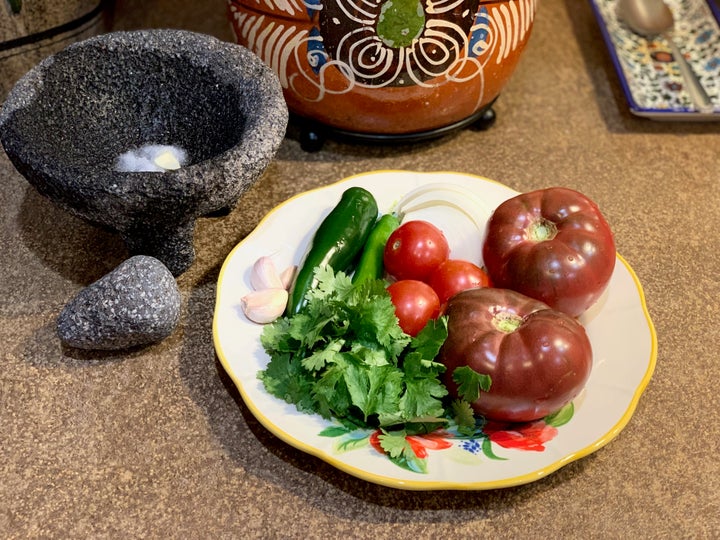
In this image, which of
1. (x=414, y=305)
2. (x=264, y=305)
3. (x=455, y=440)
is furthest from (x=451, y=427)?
(x=264, y=305)

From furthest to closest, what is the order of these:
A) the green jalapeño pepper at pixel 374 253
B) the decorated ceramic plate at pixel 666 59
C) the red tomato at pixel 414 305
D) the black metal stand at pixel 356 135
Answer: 1. the decorated ceramic plate at pixel 666 59
2. the black metal stand at pixel 356 135
3. the green jalapeño pepper at pixel 374 253
4. the red tomato at pixel 414 305

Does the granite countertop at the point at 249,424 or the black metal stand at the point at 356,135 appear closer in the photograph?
the granite countertop at the point at 249,424

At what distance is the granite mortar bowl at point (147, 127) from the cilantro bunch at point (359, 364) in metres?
0.18

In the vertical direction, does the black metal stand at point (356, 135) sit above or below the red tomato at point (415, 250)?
below

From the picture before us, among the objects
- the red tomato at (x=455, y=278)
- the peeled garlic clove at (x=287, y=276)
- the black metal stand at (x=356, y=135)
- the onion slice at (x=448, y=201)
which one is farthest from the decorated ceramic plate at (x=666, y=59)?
the peeled garlic clove at (x=287, y=276)

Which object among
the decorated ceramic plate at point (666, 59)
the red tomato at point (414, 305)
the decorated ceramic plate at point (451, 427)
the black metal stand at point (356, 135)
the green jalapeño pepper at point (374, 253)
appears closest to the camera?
the decorated ceramic plate at point (451, 427)

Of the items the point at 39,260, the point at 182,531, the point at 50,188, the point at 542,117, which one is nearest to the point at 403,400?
the point at 182,531

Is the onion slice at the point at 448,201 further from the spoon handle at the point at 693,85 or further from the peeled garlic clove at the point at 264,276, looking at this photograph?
the spoon handle at the point at 693,85

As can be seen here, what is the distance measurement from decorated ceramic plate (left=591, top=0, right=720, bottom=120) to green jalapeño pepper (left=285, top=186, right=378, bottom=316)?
570 mm

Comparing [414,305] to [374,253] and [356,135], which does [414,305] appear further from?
[356,135]

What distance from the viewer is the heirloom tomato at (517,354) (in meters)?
0.72

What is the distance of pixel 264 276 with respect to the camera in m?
0.87

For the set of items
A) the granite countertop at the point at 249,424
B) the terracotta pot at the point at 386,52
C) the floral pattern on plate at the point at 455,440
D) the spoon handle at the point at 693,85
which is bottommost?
the granite countertop at the point at 249,424

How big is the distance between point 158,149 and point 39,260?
22 cm
